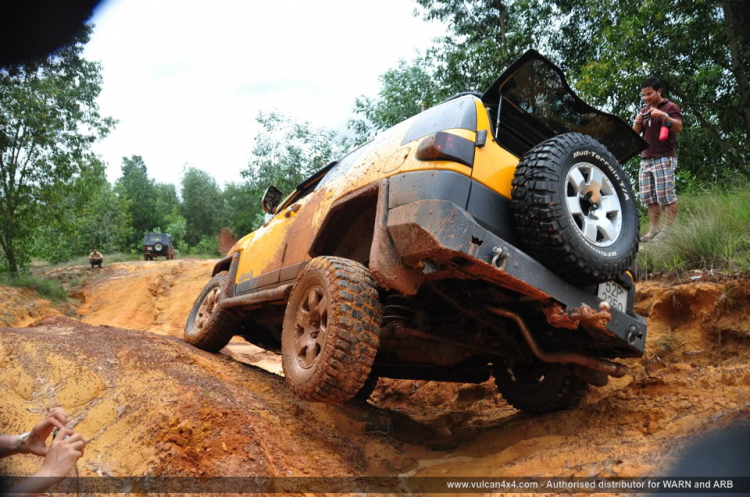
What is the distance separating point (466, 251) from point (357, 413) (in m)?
2.31

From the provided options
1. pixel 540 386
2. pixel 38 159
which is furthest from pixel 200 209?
pixel 540 386

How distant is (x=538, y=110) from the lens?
10.1 feet

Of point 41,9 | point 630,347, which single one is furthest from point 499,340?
point 41,9

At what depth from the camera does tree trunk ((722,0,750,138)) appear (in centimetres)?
751

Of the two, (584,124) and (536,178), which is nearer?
(536,178)

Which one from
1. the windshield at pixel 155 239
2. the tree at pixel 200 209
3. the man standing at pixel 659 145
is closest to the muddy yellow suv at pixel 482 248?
the man standing at pixel 659 145

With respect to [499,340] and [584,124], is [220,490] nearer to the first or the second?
[499,340]

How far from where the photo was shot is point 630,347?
3.02 m

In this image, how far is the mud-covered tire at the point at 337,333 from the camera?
2.52 metres

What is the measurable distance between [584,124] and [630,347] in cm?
148

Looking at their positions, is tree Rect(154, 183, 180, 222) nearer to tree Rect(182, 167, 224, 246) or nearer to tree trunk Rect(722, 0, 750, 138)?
tree Rect(182, 167, 224, 246)

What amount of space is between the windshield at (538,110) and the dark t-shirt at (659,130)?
8.67ft

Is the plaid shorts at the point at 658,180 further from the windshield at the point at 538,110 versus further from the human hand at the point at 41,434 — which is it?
the human hand at the point at 41,434

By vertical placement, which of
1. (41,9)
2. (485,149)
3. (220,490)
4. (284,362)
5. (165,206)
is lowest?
(220,490)
